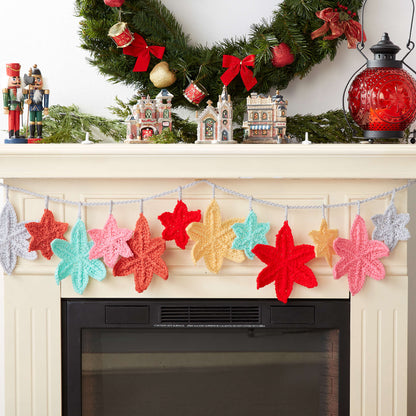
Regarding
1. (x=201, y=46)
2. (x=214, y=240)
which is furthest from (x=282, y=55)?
(x=214, y=240)

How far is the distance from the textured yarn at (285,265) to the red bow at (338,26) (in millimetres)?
552

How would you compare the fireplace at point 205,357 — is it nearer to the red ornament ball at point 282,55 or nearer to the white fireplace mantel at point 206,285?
the white fireplace mantel at point 206,285

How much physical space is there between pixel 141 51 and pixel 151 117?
22cm

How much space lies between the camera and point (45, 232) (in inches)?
61.4

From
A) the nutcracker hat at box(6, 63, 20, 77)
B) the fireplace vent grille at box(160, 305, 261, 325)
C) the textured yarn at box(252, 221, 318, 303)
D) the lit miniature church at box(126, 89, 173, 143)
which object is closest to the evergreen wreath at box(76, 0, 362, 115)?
the lit miniature church at box(126, 89, 173, 143)

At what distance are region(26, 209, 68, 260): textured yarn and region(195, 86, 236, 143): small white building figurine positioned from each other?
429 millimetres

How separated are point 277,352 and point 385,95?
73cm

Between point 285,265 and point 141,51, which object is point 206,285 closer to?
point 285,265

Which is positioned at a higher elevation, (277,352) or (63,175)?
(63,175)

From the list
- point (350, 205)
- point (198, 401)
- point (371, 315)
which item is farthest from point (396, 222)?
point (198, 401)

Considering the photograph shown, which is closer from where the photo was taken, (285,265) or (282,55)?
(285,265)

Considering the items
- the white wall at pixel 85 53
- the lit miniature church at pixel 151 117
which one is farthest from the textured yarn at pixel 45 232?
the white wall at pixel 85 53

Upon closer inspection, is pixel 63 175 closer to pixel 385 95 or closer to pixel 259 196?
pixel 259 196

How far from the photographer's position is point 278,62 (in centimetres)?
170
